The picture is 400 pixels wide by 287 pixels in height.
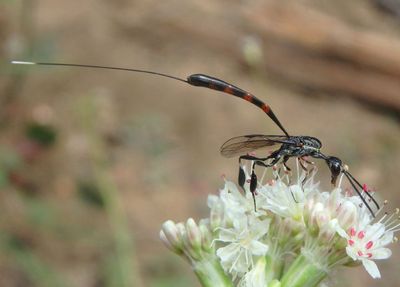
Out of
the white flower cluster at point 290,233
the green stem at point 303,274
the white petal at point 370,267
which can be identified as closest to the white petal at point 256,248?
the white flower cluster at point 290,233

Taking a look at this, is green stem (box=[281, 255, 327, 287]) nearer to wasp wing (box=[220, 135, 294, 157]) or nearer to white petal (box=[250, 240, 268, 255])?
white petal (box=[250, 240, 268, 255])

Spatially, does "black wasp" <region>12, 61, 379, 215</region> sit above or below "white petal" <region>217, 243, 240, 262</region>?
above

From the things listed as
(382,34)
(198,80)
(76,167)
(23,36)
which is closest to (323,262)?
(198,80)

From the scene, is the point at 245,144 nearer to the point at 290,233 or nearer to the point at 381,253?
the point at 290,233

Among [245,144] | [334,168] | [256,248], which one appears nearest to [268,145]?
A: [245,144]

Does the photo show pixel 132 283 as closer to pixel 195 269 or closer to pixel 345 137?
pixel 195 269

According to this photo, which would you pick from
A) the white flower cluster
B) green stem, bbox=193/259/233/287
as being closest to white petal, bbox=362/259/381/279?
the white flower cluster

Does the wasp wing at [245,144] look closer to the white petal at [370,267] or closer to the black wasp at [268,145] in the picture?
the black wasp at [268,145]
